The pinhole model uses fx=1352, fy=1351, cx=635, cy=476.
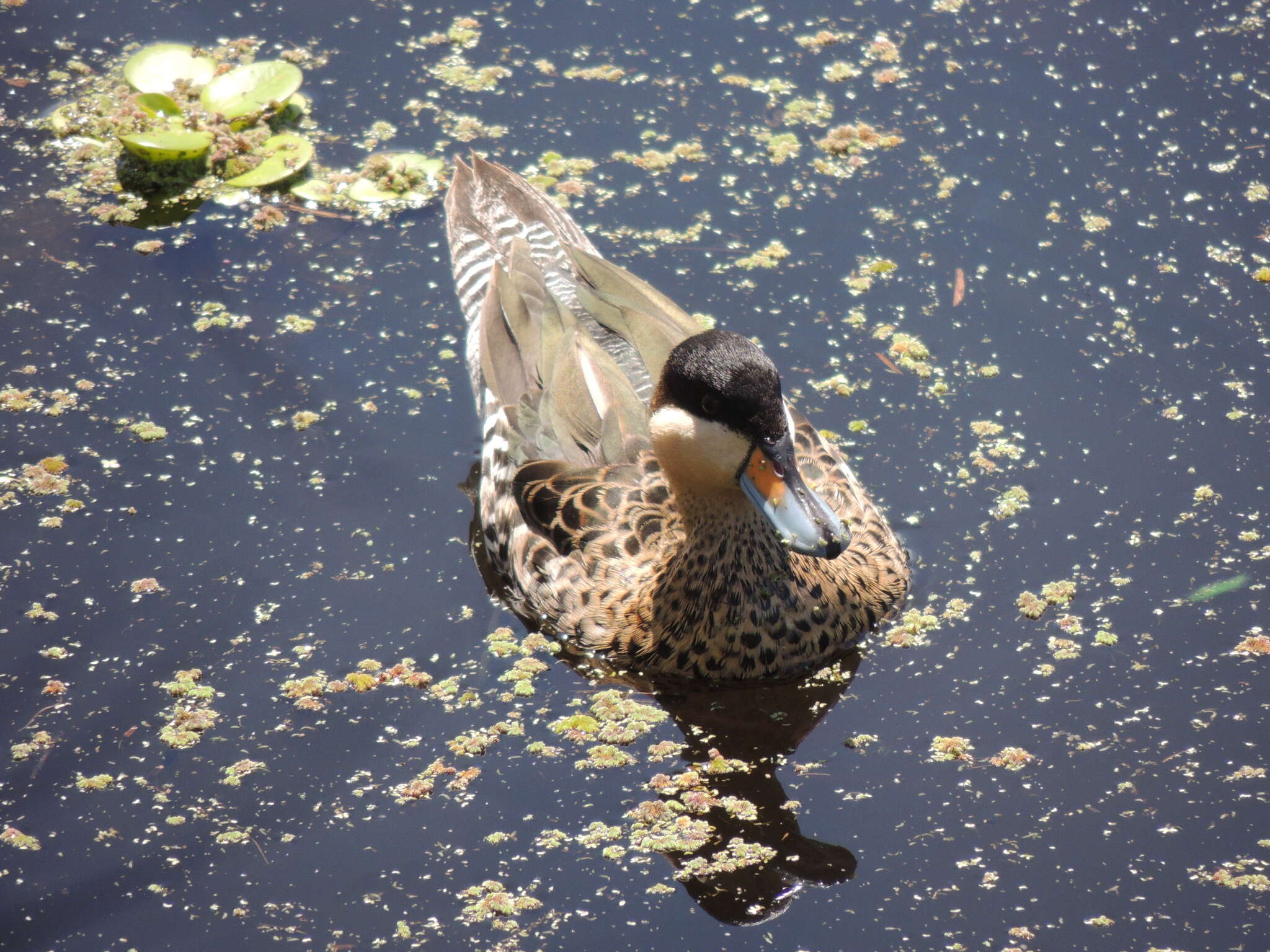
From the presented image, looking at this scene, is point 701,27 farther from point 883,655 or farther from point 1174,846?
point 1174,846

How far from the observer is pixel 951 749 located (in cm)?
449

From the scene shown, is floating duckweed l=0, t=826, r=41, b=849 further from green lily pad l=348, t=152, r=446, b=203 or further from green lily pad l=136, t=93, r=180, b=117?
green lily pad l=136, t=93, r=180, b=117

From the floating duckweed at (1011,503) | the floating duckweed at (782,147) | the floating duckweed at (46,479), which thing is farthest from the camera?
the floating duckweed at (782,147)

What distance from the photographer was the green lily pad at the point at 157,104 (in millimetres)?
6902

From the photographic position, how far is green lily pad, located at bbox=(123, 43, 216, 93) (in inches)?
279

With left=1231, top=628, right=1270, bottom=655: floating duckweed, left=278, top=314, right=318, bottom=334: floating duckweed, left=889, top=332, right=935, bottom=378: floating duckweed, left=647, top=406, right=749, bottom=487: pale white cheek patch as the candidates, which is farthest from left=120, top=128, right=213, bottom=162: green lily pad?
left=1231, top=628, right=1270, bottom=655: floating duckweed

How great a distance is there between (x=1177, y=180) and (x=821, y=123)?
5.78 ft

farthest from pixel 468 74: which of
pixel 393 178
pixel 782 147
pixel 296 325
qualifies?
pixel 296 325

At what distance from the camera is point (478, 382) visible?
5.88 m

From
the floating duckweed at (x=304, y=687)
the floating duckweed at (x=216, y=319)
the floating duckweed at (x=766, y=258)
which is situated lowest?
the floating duckweed at (x=304, y=687)

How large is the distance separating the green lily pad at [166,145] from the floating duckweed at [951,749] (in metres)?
4.61

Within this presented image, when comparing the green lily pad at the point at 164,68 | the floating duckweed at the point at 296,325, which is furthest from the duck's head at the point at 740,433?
the green lily pad at the point at 164,68

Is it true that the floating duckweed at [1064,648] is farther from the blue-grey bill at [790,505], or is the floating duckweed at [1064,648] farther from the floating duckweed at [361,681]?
the floating duckweed at [361,681]

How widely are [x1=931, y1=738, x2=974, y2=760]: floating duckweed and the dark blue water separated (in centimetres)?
4
